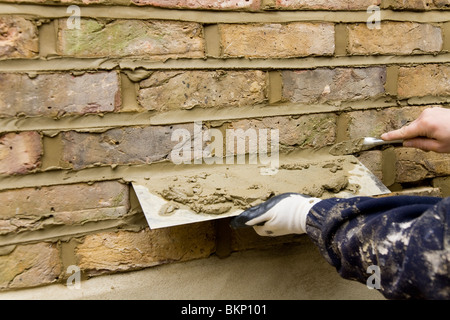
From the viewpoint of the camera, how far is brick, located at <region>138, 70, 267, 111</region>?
2.86ft

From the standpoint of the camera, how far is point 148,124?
2.88 feet

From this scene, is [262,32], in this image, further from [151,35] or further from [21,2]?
[21,2]

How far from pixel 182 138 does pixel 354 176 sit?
404 millimetres

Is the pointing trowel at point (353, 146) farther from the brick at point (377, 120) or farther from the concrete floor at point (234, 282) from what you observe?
the concrete floor at point (234, 282)

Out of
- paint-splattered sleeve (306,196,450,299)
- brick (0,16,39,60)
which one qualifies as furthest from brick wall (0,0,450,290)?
paint-splattered sleeve (306,196,450,299)

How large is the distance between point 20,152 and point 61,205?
0.43ft

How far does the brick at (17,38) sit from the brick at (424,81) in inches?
33.0

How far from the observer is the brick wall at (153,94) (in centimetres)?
80

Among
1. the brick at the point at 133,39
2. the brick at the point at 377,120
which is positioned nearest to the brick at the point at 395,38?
the brick at the point at 377,120

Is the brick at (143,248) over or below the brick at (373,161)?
below
